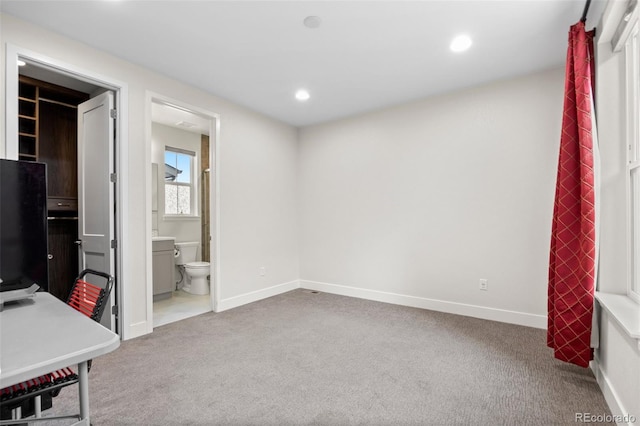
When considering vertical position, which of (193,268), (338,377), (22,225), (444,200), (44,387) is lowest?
(338,377)

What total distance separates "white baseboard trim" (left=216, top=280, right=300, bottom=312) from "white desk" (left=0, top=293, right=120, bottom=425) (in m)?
2.51

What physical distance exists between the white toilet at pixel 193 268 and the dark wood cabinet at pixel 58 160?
1.41 meters

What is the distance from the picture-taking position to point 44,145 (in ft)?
11.5

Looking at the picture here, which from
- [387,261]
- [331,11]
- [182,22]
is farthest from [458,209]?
[182,22]

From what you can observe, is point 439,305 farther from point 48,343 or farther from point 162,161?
point 162,161

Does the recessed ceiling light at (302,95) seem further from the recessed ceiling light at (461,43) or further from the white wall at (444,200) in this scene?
the recessed ceiling light at (461,43)

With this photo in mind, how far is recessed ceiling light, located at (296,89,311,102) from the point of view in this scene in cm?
370

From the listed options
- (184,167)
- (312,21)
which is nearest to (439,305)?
(312,21)

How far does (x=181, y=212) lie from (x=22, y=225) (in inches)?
151

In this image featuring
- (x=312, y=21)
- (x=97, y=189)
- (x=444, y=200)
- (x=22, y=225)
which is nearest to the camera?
(x=22, y=225)

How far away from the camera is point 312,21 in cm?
239

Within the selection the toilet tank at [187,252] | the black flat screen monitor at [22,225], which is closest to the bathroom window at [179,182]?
the toilet tank at [187,252]

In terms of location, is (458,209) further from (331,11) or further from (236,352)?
(236,352)

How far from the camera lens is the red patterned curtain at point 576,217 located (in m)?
2.13
